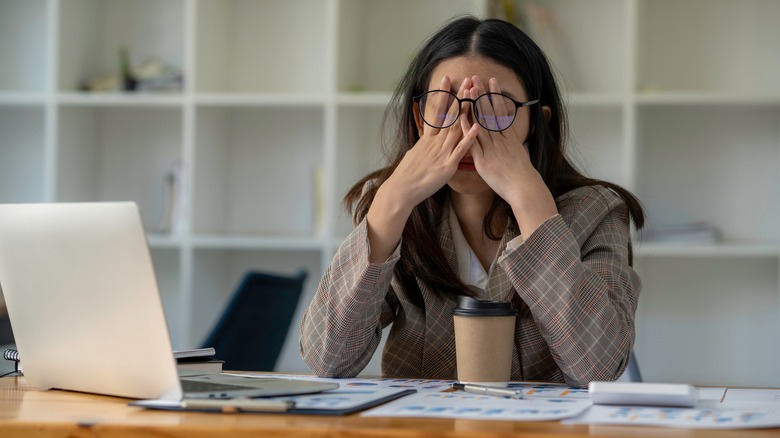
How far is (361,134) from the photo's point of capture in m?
3.39

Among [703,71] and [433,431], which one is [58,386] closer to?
[433,431]

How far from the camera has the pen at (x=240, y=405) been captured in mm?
946

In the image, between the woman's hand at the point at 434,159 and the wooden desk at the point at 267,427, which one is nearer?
the wooden desk at the point at 267,427

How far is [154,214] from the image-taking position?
11.5 feet

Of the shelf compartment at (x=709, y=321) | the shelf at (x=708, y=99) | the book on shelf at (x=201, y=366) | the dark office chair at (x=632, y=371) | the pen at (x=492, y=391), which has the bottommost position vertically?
the shelf compartment at (x=709, y=321)

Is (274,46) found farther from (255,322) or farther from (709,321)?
(709,321)

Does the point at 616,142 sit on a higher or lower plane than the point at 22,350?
higher

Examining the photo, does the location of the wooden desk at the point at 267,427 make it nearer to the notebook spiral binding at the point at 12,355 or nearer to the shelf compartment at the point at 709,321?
the notebook spiral binding at the point at 12,355

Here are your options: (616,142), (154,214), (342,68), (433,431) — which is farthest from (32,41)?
(433,431)

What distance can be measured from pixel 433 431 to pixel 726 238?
8.63 ft

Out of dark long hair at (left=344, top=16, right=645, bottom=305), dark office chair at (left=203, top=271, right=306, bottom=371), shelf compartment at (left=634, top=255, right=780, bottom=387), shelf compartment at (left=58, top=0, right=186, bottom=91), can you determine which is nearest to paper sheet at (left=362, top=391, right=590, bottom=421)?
dark long hair at (left=344, top=16, right=645, bottom=305)

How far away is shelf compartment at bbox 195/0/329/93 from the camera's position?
3.46 m

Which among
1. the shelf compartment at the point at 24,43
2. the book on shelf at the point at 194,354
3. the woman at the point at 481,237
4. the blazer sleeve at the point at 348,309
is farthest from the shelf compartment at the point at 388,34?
the book on shelf at the point at 194,354

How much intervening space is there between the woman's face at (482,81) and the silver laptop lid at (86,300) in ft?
2.14
